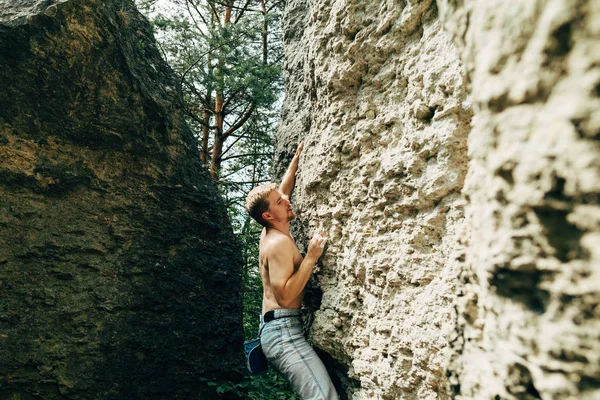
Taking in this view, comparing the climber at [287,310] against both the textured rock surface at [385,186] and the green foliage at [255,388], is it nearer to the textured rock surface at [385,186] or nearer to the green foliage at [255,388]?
the textured rock surface at [385,186]

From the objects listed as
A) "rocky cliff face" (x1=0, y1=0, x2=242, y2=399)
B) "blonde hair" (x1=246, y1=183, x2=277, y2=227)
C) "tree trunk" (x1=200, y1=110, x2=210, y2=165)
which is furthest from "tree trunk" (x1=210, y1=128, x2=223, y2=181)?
"blonde hair" (x1=246, y1=183, x2=277, y2=227)

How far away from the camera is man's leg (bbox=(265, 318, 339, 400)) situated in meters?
2.62

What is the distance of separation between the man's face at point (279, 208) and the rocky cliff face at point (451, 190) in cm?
13

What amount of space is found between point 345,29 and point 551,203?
220 cm

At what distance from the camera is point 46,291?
3.00 meters

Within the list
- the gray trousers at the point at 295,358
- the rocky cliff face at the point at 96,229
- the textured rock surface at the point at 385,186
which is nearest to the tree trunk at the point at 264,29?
the rocky cliff face at the point at 96,229

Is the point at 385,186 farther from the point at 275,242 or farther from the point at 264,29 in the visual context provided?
the point at 264,29

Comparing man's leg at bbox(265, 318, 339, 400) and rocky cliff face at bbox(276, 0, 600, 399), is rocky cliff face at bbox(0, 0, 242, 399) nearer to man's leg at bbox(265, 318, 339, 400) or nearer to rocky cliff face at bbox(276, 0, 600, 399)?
man's leg at bbox(265, 318, 339, 400)

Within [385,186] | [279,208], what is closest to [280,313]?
[279,208]

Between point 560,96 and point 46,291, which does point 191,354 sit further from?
point 560,96

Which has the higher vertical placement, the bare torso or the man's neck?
the man's neck

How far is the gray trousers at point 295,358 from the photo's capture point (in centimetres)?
262

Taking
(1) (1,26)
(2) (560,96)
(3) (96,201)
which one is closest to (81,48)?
(1) (1,26)

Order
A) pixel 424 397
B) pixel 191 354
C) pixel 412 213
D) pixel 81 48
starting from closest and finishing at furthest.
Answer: pixel 424 397 → pixel 412 213 → pixel 81 48 → pixel 191 354
